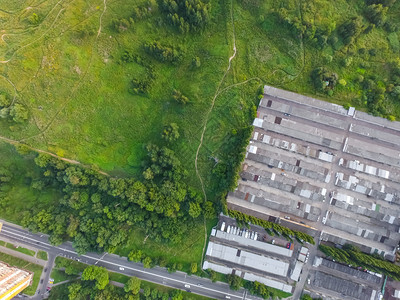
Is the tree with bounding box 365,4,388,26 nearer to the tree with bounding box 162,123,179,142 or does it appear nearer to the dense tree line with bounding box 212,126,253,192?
the dense tree line with bounding box 212,126,253,192

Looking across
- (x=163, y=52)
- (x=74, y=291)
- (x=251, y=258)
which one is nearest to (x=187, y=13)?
(x=163, y=52)

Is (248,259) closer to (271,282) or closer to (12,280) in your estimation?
(271,282)

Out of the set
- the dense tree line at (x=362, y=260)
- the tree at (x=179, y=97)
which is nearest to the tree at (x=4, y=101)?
the tree at (x=179, y=97)

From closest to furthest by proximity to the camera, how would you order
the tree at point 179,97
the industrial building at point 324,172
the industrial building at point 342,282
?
the industrial building at point 342,282, the tree at point 179,97, the industrial building at point 324,172

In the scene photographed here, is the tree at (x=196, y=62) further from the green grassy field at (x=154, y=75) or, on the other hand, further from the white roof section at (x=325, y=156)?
the white roof section at (x=325, y=156)

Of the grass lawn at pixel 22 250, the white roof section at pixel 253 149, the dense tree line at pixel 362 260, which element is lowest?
the grass lawn at pixel 22 250

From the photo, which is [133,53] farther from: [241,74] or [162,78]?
[241,74]

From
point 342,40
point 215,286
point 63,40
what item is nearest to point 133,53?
point 63,40
